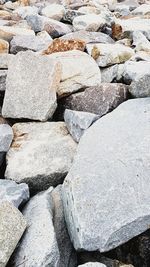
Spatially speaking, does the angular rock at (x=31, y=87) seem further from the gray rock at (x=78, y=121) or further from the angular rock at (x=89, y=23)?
the angular rock at (x=89, y=23)

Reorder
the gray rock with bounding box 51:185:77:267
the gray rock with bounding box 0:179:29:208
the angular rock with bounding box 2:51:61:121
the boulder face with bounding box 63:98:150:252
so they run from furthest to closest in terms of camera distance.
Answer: the angular rock with bounding box 2:51:61:121, the gray rock with bounding box 0:179:29:208, the gray rock with bounding box 51:185:77:267, the boulder face with bounding box 63:98:150:252

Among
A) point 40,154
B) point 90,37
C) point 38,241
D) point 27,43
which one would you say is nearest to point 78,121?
point 40,154

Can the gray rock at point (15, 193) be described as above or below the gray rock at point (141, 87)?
below

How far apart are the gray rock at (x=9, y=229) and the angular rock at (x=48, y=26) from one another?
17.2ft

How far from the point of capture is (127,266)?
2980 millimetres

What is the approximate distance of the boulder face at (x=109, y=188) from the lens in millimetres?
2988

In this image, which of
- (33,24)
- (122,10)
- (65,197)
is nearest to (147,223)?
(65,197)

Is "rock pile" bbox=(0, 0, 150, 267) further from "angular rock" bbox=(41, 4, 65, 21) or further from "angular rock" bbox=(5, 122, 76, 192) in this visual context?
"angular rock" bbox=(41, 4, 65, 21)

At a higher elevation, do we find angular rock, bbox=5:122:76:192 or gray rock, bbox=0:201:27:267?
gray rock, bbox=0:201:27:267

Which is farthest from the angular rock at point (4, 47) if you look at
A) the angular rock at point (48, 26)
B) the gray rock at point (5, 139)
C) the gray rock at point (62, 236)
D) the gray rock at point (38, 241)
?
the gray rock at point (38, 241)

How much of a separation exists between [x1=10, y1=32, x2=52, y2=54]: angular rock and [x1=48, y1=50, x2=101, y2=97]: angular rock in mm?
1144

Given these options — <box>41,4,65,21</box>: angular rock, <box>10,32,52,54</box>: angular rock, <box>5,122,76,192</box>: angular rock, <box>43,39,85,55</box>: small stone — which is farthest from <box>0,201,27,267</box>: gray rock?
<box>41,4,65,21</box>: angular rock

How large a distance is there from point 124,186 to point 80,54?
8.27ft

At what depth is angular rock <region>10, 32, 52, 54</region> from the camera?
6.22 m
